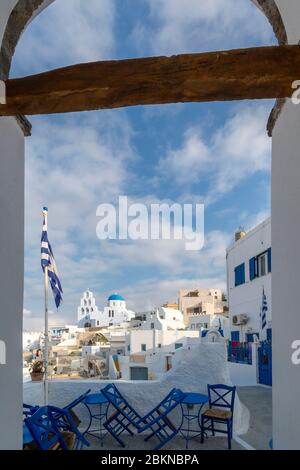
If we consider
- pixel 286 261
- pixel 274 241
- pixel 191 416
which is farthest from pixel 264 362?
pixel 286 261

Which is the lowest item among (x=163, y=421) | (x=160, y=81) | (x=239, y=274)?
(x=163, y=421)

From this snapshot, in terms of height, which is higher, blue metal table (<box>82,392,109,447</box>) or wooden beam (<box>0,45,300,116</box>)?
wooden beam (<box>0,45,300,116</box>)

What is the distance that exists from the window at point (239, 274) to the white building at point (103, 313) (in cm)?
4336

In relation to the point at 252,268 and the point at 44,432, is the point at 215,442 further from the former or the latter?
the point at 252,268

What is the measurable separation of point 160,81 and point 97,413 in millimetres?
5079

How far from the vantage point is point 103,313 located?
6206 cm

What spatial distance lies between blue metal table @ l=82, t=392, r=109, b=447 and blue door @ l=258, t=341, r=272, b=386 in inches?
265

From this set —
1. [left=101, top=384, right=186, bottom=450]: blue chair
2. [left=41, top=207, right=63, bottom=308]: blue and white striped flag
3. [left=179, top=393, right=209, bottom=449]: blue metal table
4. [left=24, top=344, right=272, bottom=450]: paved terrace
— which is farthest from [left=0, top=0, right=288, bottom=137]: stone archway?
[left=24, top=344, right=272, bottom=450]: paved terrace

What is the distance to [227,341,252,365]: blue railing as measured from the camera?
1340cm

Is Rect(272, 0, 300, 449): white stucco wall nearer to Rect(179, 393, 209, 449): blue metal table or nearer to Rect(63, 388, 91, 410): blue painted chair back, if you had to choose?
Rect(179, 393, 209, 449): blue metal table

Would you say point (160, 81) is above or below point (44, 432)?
above

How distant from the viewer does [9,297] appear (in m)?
2.68

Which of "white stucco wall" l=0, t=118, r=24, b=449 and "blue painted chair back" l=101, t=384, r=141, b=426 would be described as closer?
"white stucco wall" l=0, t=118, r=24, b=449
